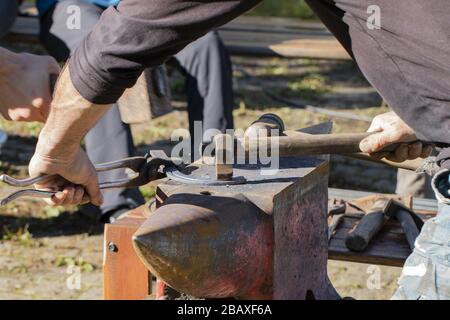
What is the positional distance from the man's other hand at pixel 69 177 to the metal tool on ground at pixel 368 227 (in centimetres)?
108

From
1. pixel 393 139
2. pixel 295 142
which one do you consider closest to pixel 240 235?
pixel 295 142

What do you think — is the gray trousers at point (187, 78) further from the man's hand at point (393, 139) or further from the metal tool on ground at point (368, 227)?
the man's hand at point (393, 139)

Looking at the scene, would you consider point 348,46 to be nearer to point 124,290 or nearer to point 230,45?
point 124,290

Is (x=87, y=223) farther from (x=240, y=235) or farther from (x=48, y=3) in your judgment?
(x=240, y=235)

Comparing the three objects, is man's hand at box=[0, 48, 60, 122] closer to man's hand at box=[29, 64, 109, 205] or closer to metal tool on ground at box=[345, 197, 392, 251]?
man's hand at box=[29, 64, 109, 205]

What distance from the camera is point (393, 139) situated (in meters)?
2.56

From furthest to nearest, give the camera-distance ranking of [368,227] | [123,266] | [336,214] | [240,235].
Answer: [336,214] < [368,227] < [123,266] < [240,235]

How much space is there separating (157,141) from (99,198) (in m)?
3.53

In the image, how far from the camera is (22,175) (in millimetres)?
5273

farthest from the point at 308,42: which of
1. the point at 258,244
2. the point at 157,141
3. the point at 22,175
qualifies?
the point at 258,244

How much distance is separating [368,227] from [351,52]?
1116 mm

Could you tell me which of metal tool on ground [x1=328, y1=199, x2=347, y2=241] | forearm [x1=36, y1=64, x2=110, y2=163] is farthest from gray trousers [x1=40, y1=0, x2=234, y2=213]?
forearm [x1=36, y1=64, x2=110, y2=163]

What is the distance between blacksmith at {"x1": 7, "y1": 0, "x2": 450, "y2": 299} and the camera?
6.73 feet

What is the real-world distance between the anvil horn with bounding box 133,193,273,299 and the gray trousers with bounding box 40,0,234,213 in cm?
220
